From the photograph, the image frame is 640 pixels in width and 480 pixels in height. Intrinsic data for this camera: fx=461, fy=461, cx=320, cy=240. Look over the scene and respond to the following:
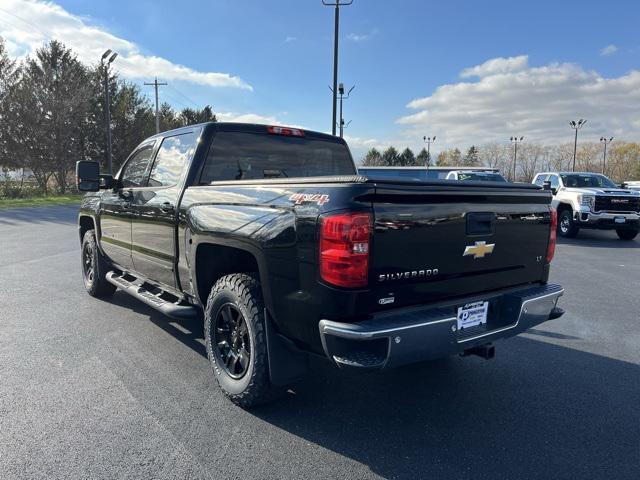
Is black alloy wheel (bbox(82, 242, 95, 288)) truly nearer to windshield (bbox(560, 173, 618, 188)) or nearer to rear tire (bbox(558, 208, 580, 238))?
rear tire (bbox(558, 208, 580, 238))

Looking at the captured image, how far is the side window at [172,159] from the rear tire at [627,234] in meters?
13.1

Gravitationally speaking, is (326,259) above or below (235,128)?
below

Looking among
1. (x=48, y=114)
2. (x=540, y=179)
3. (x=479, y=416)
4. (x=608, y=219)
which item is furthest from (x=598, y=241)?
(x=48, y=114)

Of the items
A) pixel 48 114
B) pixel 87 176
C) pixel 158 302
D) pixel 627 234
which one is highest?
pixel 48 114

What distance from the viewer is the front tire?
2.98 metres

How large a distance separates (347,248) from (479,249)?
3.52 feet

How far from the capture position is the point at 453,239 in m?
2.82

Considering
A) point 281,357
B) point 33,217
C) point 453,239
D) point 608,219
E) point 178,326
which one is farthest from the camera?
point 33,217

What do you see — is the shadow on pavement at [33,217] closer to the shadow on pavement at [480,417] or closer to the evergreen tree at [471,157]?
the shadow on pavement at [480,417]

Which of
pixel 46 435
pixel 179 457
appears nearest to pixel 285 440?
pixel 179 457

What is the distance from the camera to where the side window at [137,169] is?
4801 millimetres

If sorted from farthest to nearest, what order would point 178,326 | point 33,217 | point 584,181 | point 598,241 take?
1. point 33,217
2. point 584,181
3. point 598,241
4. point 178,326

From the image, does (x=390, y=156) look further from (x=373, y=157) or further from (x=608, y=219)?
(x=608, y=219)

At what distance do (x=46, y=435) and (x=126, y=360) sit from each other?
1.16 m
